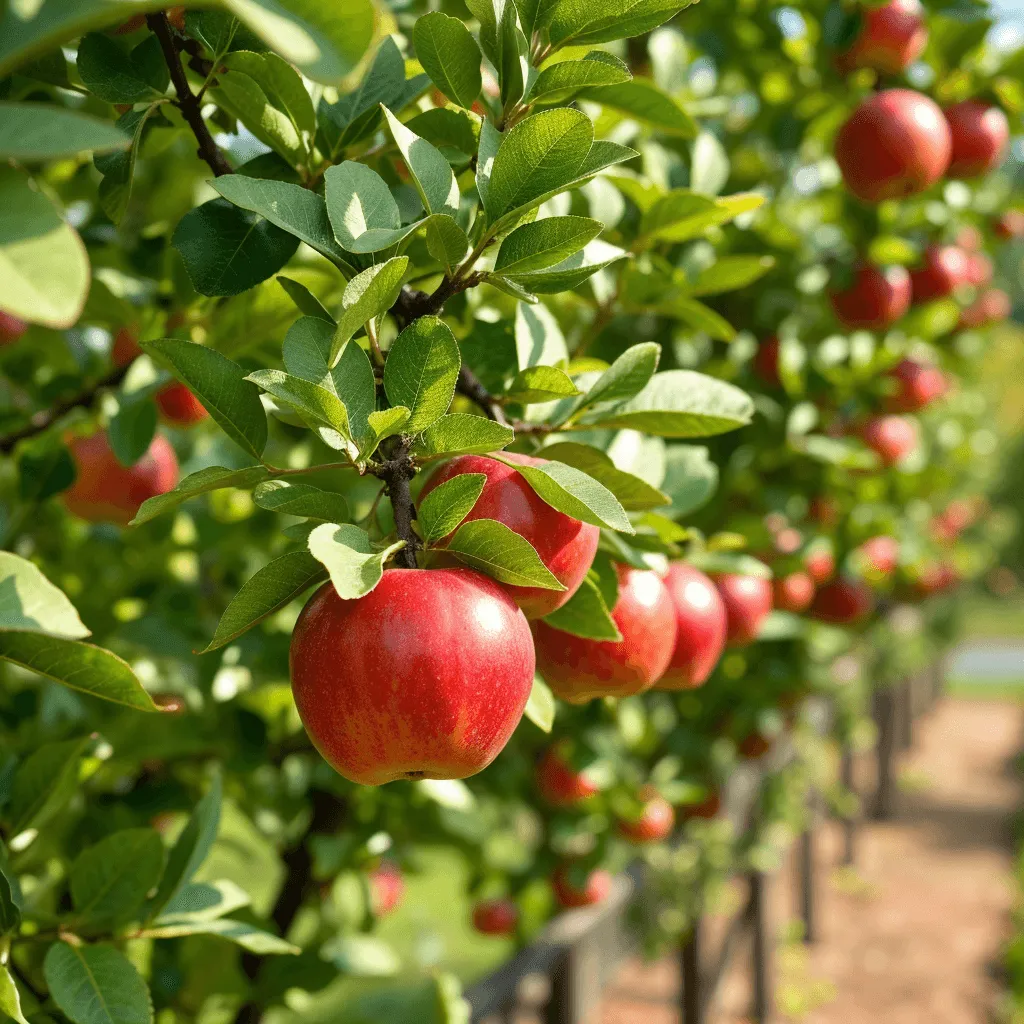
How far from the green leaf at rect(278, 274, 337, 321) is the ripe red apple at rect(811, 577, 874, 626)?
1951 mm

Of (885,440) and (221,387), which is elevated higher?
(221,387)

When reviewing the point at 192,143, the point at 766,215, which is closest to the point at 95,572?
the point at 192,143

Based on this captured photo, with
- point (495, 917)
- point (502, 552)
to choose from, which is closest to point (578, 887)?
point (495, 917)

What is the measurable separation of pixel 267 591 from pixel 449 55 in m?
0.38

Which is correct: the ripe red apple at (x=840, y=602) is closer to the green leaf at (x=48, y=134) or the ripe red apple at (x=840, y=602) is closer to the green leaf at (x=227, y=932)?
the green leaf at (x=227, y=932)

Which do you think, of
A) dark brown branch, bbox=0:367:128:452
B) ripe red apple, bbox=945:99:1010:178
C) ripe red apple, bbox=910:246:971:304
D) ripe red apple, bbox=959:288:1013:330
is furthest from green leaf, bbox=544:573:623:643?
ripe red apple, bbox=959:288:1013:330

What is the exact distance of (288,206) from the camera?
62 centimetres

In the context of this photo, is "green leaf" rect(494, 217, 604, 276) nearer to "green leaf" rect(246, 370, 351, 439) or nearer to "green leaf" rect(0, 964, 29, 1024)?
"green leaf" rect(246, 370, 351, 439)

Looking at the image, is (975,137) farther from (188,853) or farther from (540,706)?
(188,853)

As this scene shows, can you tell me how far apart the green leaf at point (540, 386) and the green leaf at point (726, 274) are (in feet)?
1.29

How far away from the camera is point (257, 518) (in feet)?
5.25

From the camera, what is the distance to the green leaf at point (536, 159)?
61 cm

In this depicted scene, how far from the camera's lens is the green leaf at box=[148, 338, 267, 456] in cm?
62

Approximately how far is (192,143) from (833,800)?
557 centimetres
